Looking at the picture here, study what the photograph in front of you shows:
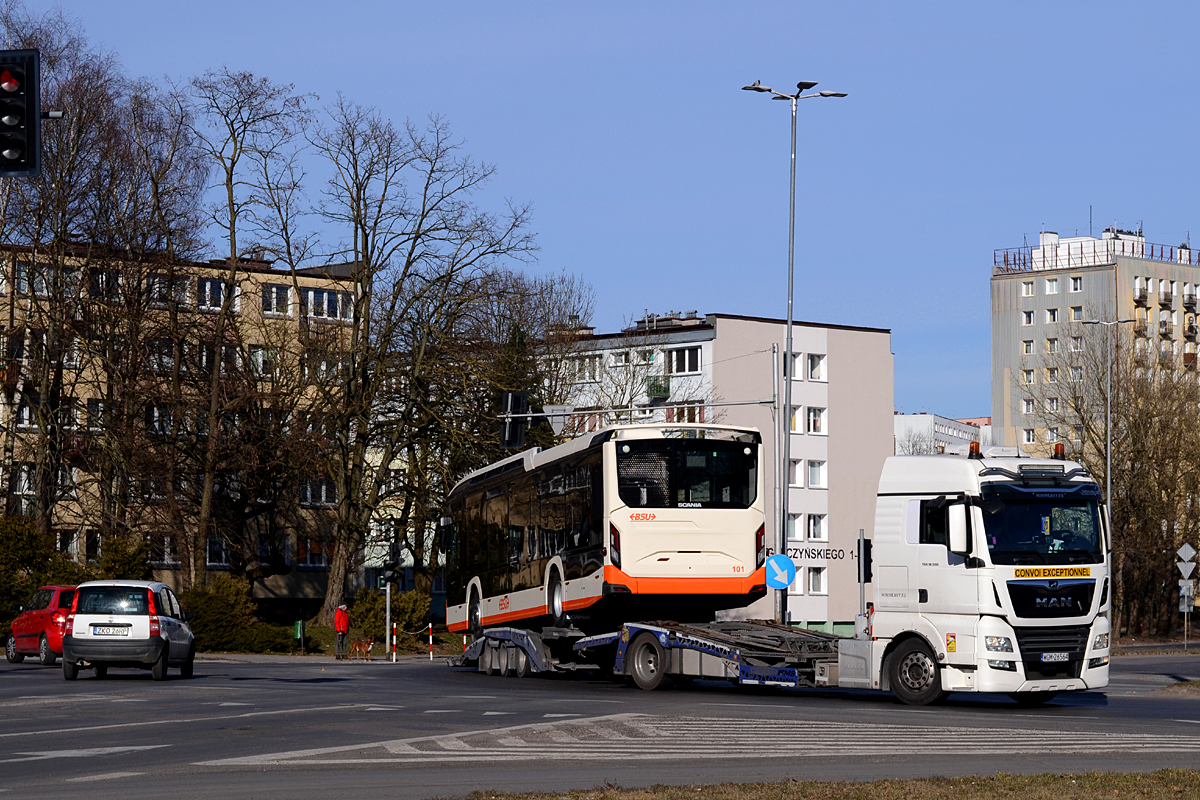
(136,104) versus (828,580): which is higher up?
(136,104)

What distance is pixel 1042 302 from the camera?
413 feet

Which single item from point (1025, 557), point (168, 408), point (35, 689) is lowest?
point (35, 689)

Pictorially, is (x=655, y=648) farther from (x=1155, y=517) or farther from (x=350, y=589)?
(x=350, y=589)

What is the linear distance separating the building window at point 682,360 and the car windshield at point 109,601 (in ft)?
210

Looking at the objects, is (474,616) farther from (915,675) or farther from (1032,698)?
(915,675)

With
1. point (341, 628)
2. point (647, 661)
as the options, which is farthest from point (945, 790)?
point (341, 628)

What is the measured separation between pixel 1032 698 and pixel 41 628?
23876 mm

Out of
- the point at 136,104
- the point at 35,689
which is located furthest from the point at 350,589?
the point at 35,689

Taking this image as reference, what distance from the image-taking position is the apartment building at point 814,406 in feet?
287

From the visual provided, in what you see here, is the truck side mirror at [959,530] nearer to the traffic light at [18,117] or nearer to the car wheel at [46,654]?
the traffic light at [18,117]

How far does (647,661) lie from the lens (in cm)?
2575

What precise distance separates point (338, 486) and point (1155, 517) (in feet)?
121

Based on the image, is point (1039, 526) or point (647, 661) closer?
point (1039, 526)

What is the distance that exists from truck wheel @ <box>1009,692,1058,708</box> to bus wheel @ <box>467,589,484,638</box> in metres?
12.7
